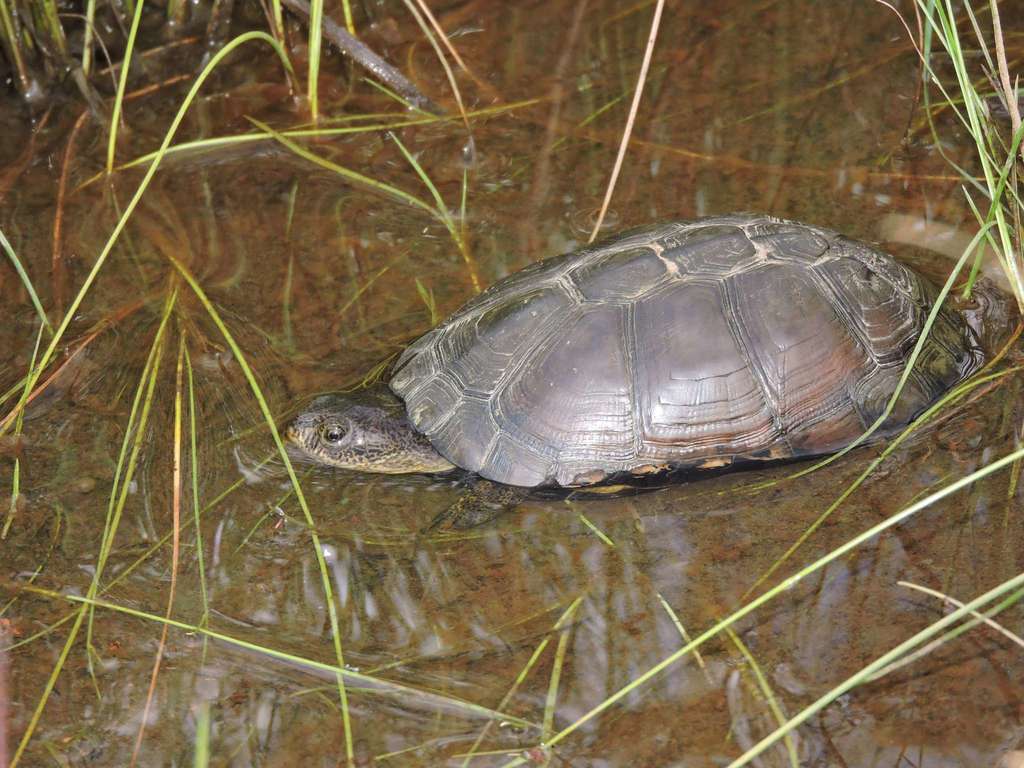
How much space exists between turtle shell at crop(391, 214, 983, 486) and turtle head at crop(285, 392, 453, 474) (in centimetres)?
8

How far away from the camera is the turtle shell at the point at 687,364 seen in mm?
3096

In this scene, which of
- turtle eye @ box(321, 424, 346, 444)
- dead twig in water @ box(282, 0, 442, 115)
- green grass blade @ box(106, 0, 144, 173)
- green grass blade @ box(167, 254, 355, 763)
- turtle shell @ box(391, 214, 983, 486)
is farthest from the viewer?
dead twig in water @ box(282, 0, 442, 115)

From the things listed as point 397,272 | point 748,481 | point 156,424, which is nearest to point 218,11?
point 397,272

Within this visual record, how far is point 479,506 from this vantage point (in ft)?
10.5

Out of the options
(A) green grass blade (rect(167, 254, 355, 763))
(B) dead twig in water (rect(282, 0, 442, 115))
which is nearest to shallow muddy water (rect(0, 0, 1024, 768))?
(A) green grass blade (rect(167, 254, 355, 763))

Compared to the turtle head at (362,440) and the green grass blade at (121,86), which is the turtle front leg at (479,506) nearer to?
the turtle head at (362,440)

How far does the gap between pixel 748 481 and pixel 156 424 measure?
1.95 metres

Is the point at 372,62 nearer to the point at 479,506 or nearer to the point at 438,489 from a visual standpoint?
the point at 438,489

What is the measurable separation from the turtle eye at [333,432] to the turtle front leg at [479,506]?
1.35ft

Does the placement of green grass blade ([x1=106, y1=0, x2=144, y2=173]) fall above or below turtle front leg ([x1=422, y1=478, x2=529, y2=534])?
above

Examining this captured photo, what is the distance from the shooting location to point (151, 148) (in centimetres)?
471

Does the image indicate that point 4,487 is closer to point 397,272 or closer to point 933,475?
point 397,272

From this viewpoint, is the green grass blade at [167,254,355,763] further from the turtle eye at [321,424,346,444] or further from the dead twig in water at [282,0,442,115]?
the dead twig in water at [282,0,442,115]

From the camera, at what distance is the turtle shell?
10.2 ft
